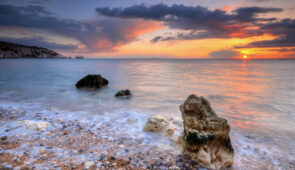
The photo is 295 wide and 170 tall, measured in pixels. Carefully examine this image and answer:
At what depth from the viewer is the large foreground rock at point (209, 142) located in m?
3.35

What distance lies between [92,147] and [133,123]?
226cm

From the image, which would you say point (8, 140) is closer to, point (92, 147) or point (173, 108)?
point (92, 147)

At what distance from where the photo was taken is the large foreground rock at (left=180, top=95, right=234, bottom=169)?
11.0 feet

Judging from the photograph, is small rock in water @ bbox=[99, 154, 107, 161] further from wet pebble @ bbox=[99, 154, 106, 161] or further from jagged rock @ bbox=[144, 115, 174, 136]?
jagged rock @ bbox=[144, 115, 174, 136]

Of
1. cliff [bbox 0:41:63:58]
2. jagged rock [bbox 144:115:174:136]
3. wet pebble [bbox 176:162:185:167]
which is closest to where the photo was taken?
wet pebble [bbox 176:162:185:167]

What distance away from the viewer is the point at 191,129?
3.62 meters

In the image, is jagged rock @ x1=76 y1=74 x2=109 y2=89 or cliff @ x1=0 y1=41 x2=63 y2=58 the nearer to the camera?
jagged rock @ x1=76 y1=74 x2=109 y2=89

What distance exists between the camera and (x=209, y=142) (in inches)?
137

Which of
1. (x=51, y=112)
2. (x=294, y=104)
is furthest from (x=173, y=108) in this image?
(x=294, y=104)

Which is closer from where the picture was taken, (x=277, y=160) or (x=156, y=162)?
(x=156, y=162)

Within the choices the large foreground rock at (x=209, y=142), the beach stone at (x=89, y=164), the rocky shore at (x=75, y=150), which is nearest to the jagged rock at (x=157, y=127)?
the rocky shore at (x=75, y=150)

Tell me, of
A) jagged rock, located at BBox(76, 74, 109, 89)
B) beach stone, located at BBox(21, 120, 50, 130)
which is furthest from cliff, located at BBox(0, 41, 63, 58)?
beach stone, located at BBox(21, 120, 50, 130)

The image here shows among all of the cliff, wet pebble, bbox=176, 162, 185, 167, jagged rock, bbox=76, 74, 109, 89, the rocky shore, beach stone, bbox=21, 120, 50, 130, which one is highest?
the cliff

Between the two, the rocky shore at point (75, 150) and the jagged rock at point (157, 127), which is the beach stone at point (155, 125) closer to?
the jagged rock at point (157, 127)
